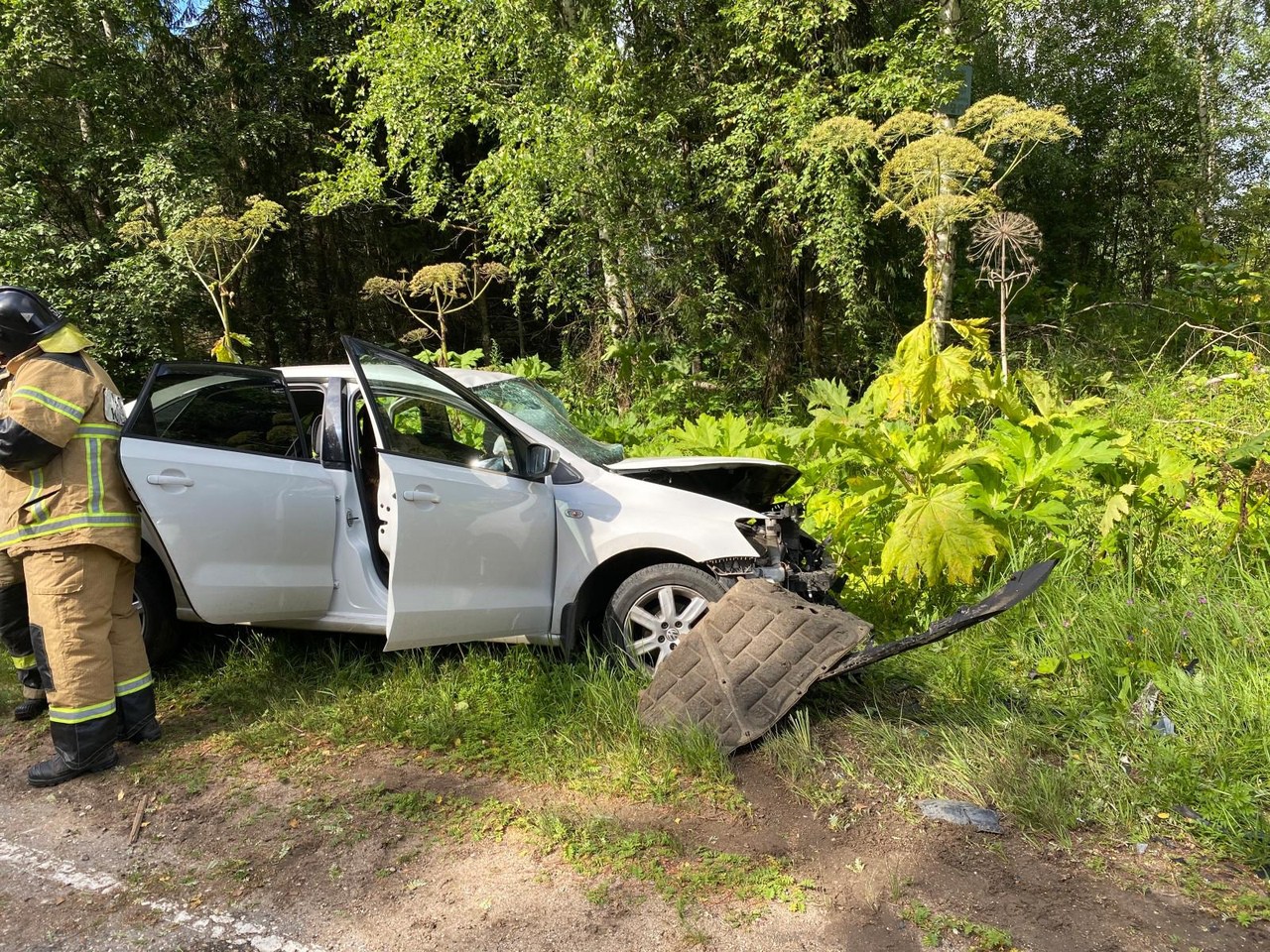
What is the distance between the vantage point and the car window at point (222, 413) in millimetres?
4066

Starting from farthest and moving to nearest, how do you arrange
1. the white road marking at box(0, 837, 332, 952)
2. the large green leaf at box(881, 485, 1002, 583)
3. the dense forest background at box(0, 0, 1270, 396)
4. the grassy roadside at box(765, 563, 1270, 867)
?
1. the dense forest background at box(0, 0, 1270, 396)
2. the large green leaf at box(881, 485, 1002, 583)
3. the grassy roadside at box(765, 563, 1270, 867)
4. the white road marking at box(0, 837, 332, 952)

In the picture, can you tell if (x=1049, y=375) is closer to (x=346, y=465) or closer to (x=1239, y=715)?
(x=1239, y=715)

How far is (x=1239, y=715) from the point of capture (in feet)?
10.5

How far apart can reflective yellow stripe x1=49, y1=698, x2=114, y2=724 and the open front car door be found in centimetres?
123

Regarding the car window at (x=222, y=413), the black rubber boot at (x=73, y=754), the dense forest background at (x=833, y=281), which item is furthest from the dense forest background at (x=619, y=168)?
the black rubber boot at (x=73, y=754)

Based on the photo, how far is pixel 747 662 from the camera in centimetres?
360

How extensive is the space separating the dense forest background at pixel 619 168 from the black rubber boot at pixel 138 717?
5025 millimetres

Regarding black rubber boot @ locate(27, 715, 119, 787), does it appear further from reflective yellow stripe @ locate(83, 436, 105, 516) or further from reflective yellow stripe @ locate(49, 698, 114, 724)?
reflective yellow stripe @ locate(83, 436, 105, 516)

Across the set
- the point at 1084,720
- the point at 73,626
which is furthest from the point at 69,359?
the point at 1084,720

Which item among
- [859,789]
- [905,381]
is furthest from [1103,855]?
[905,381]

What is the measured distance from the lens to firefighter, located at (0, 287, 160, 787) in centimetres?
346

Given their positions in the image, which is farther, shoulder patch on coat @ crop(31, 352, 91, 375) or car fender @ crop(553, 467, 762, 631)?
car fender @ crop(553, 467, 762, 631)

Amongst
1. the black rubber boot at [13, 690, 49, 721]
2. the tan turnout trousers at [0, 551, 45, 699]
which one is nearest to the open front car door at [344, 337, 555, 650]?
the tan turnout trousers at [0, 551, 45, 699]

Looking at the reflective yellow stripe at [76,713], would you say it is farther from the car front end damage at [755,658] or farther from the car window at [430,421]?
the car front end damage at [755,658]
